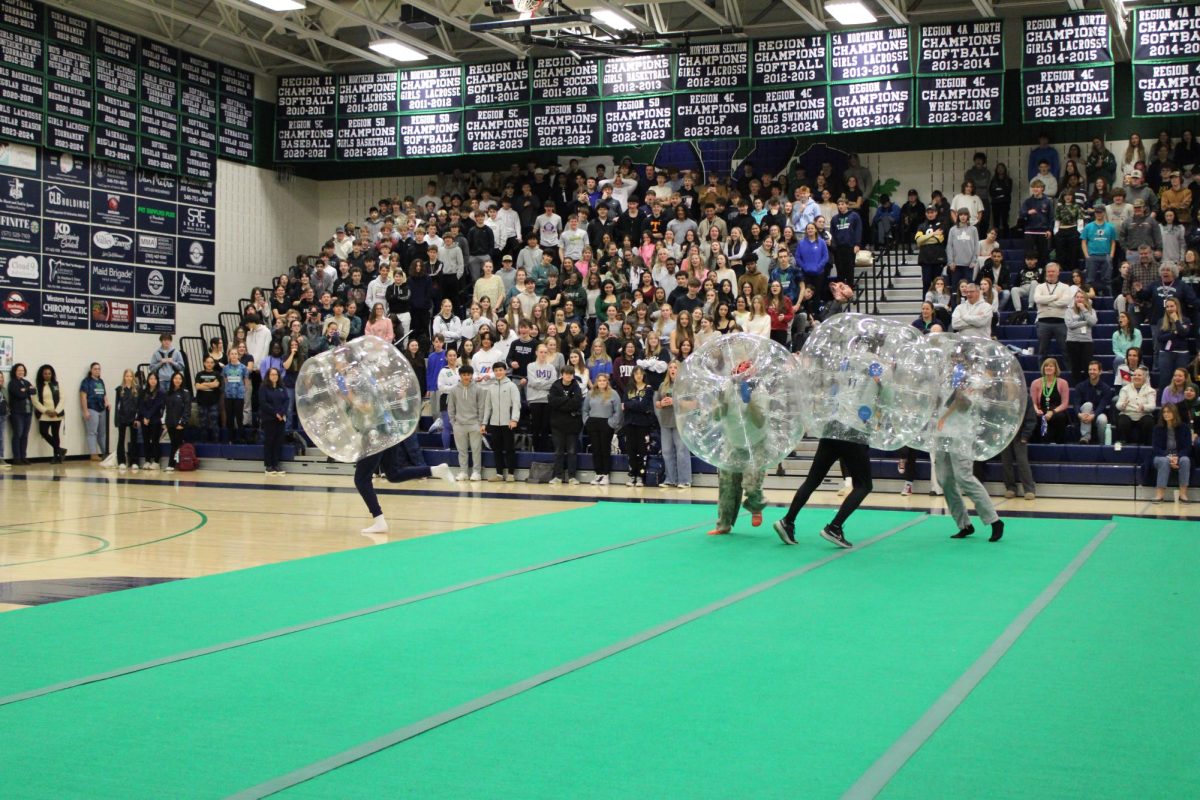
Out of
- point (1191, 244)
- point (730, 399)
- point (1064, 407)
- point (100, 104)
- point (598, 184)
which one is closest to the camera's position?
point (730, 399)

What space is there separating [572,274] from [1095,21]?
900cm

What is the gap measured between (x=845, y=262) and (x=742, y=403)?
11.0m

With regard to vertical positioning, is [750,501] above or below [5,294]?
below

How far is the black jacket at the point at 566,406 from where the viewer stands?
56.6ft

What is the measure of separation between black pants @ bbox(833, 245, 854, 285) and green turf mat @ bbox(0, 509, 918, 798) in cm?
1226

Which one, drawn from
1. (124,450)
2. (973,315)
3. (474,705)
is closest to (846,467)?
(474,705)

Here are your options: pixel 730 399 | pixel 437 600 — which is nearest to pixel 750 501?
pixel 730 399

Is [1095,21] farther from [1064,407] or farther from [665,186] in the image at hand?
[665,186]

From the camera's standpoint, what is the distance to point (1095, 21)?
59.6 ft

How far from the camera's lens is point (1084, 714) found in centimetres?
500

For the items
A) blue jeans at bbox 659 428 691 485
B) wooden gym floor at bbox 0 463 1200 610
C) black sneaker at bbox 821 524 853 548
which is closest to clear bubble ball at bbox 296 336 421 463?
wooden gym floor at bbox 0 463 1200 610

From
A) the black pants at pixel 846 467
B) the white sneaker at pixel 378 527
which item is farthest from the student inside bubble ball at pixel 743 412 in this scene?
the white sneaker at pixel 378 527

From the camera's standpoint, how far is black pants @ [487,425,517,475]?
18016 mm

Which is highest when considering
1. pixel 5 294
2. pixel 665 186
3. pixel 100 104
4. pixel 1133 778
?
pixel 100 104
